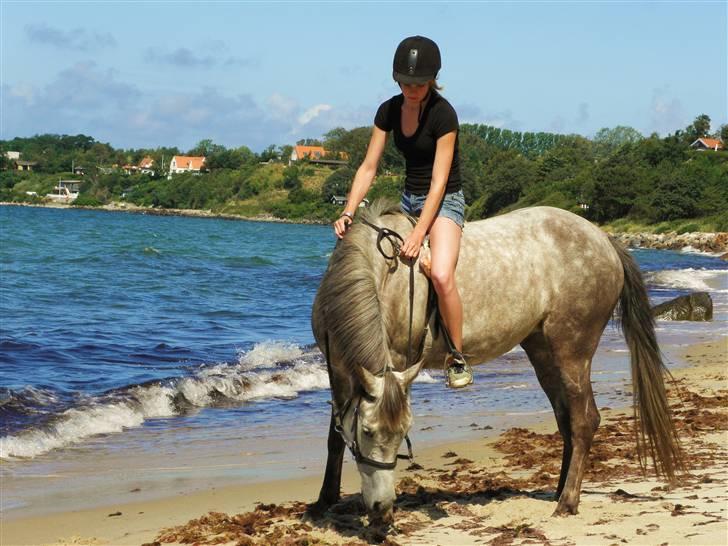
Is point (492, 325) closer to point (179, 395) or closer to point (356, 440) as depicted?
point (356, 440)

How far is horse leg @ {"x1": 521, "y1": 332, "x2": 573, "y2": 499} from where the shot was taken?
6.11 m

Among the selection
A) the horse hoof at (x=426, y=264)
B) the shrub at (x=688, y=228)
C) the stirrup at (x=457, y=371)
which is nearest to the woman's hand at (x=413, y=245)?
the horse hoof at (x=426, y=264)

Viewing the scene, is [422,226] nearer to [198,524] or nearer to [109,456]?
[198,524]

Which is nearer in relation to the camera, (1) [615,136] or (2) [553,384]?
(2) [553,384]

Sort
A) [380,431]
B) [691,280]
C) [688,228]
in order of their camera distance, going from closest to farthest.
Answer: [380,431]
[691,280]
[688,228]

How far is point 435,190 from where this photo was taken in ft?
17.8

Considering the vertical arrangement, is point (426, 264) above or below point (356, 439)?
above

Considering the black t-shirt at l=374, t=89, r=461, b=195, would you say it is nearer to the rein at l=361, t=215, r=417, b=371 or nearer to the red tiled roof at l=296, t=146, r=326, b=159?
the rein at l=361, t=215, r=417, b=371

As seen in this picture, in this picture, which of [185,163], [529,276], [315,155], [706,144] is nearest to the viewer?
[529,276]

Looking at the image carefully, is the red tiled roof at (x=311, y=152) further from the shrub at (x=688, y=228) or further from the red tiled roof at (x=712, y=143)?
the shrub at (x=688, y=228)

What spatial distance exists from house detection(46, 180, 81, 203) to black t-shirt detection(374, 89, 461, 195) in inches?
5795

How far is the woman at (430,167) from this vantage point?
5359mm

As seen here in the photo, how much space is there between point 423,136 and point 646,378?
231 centimetres

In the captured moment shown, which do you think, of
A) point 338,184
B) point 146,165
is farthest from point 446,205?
point 146,165
